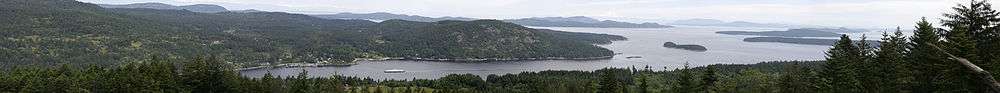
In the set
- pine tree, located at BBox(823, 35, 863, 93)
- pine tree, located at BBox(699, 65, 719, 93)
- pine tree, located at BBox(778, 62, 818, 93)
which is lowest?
pine tree, located at BBox(699, 65, 719, 93)

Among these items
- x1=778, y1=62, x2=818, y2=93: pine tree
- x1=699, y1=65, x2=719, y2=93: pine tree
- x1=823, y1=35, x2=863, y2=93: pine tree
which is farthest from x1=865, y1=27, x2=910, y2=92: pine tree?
x1=699, y1=65, x2=719, y2=93: pine tree

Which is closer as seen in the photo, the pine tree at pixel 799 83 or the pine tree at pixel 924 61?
the pine tree at pixel 924 61

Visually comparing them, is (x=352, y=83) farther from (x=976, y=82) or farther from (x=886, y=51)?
(x=976, y=82)

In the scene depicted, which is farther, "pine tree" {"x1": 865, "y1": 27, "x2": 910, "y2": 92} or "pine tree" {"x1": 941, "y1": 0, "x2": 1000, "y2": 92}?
"pine tree" {"x1": 865, "y1": 27, "x2": 910, "y2": 92}

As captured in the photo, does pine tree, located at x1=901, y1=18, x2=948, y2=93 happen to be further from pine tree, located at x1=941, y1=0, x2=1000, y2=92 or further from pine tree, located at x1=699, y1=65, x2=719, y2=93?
pine tree, located at x1=699, y1=65, x2=719, y2=93

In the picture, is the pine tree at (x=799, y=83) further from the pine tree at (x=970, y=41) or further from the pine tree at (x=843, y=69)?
the pine tree at (x=970, y=41)

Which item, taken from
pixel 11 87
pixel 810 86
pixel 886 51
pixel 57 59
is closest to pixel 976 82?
pixel 886 51

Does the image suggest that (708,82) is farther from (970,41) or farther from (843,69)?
(970,41)

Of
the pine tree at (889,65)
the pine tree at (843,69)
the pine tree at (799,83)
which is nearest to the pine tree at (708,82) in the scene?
the pine tree at (799,83)
